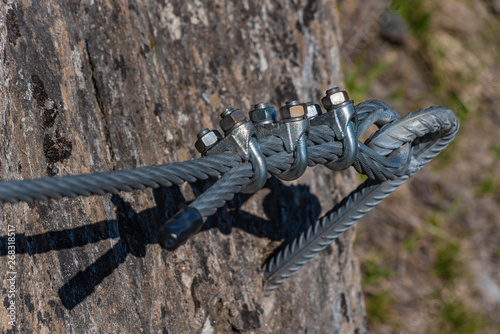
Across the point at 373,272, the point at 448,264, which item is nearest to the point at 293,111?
the point at 373,272

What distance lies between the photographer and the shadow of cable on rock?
3.93 ft

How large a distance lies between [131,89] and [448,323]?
2.60m

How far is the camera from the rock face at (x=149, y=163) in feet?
3.96

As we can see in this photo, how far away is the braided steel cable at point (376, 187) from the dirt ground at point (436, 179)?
1.72m

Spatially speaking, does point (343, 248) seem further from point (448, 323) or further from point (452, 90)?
point (452, 90)

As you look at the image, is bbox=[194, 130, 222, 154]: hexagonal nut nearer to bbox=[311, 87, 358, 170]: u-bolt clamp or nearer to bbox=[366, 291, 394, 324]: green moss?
bbox=[311, 87, 358, 170]: u-bolt clamp

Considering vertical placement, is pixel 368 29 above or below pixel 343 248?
above

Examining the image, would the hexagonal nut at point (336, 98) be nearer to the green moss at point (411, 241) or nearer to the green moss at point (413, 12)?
the green moss at point (411, 241)

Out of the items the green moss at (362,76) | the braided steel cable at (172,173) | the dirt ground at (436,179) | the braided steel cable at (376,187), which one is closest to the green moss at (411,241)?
the dirt ground at (436,179)

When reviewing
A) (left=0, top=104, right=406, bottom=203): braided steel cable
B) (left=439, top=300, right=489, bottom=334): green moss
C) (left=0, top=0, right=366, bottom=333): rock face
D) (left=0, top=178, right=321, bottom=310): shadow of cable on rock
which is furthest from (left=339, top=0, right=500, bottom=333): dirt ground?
(left=0, top=104, right=406, bottom=203): braided steel cable

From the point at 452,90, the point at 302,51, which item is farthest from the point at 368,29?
the point at 302,51

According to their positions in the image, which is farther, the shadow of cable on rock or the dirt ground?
the dirt ground

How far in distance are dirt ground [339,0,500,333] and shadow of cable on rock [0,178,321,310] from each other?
161 cm

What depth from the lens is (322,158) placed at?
115 cm
